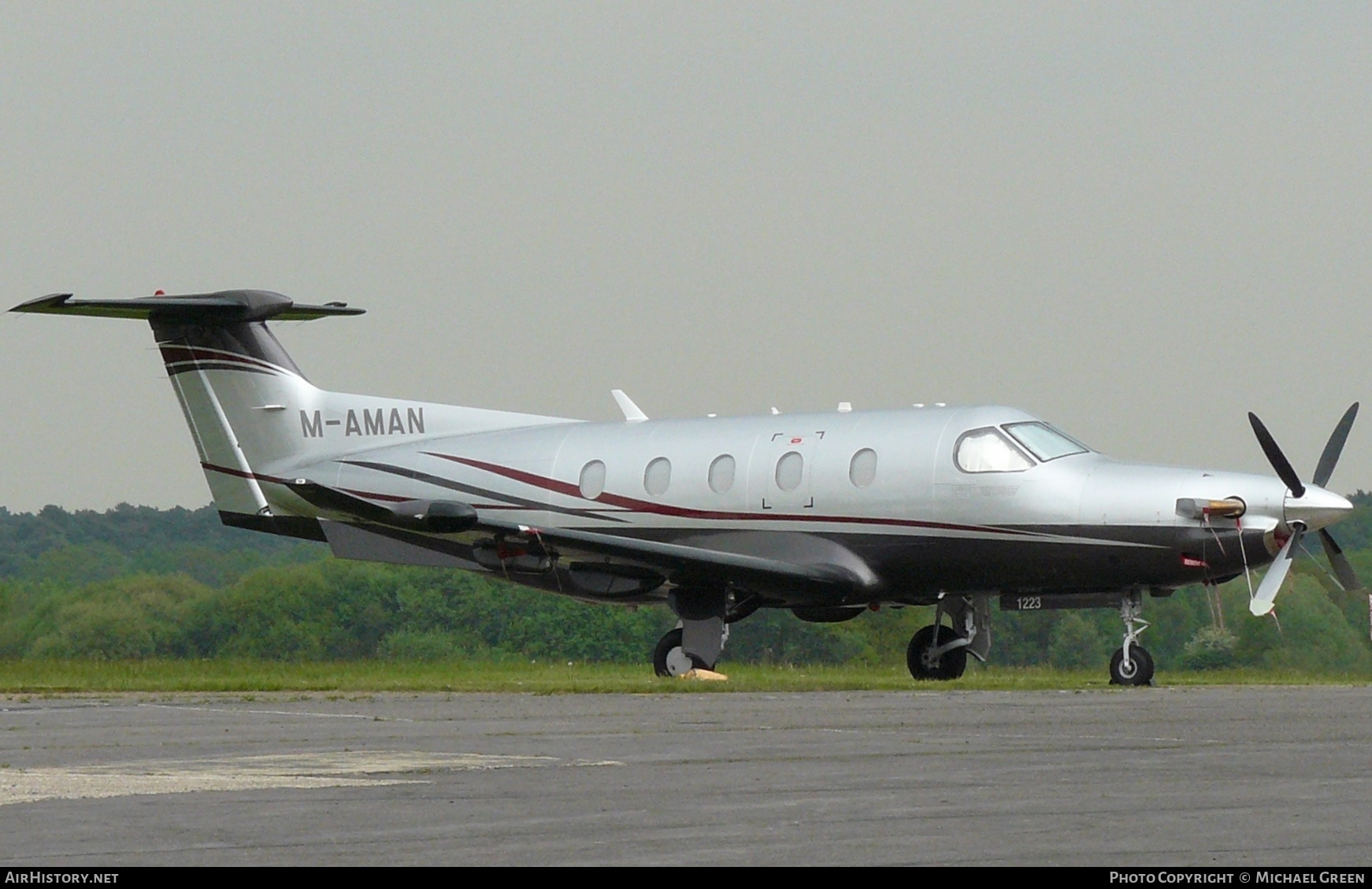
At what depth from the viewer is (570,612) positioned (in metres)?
51.7

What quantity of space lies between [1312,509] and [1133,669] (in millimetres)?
2661

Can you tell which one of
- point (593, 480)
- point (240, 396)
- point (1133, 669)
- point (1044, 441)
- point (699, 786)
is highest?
point (240, 396)

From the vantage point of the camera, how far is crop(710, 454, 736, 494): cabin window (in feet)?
84.9

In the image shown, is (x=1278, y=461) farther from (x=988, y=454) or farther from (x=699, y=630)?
(x=699, y=630)

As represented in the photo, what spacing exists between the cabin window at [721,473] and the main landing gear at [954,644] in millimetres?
3155

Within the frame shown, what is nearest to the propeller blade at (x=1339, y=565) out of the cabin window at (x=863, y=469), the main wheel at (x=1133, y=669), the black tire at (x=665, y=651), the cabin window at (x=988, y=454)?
the main wheel at (x=1133, y=669)

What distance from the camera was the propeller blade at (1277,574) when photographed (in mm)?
22203

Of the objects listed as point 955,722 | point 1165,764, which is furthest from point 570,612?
point 1165,764

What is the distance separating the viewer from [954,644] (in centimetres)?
2611

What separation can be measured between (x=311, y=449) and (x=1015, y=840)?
23992 millimetres

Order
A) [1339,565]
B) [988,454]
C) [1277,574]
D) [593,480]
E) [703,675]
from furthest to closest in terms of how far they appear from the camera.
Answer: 1. [593,480]
2. [703,675]
3. [988,454]
4. [1339,565]
5. [1277,574]

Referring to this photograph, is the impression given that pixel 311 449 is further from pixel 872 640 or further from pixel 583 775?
pixel 872 640

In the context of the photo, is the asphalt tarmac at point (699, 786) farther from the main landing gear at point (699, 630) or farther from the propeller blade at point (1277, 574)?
the main landing gear at point (699, 630)

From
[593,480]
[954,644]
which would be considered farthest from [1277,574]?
[593,480]
